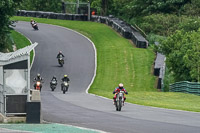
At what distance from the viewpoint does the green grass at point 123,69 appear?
36.6m

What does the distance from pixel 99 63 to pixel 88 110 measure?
29.8 m

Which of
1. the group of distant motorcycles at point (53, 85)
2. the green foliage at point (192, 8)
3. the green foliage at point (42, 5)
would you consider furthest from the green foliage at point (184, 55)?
the green foliage at point (42, 5)

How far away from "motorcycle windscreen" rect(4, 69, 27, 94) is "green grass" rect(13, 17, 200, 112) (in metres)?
16.2

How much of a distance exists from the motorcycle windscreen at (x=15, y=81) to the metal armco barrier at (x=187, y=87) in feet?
72.0

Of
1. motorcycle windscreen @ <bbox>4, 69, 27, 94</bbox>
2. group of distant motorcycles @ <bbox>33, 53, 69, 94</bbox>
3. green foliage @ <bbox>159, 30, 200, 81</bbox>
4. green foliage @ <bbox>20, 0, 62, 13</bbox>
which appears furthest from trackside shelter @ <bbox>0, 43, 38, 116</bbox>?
green foliage @ <bbox>20, 0, 62, 13</bbox>

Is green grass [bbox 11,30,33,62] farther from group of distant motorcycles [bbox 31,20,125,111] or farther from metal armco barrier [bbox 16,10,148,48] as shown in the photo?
metal armco barrier [bbox 16,10,148,48]

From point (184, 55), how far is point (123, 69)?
32.9 feet

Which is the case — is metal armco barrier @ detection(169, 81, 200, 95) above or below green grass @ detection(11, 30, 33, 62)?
below

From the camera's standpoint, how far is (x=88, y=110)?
78.2 feet

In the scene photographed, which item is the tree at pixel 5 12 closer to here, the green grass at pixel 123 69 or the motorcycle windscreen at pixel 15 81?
the green grass at pixel 123 69

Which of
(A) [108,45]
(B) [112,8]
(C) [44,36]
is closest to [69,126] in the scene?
(A) [108,45]

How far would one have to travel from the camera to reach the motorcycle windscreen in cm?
1781

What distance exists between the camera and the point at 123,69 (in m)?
51.4

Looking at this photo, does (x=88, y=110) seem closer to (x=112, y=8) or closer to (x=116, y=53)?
(x=116, y=53)
